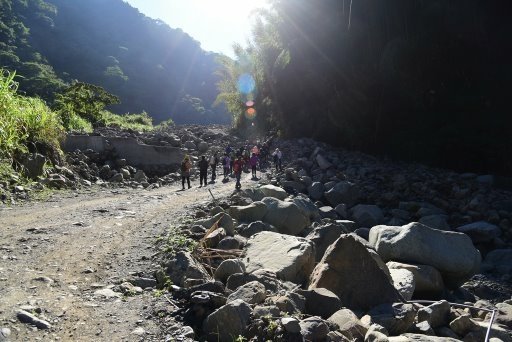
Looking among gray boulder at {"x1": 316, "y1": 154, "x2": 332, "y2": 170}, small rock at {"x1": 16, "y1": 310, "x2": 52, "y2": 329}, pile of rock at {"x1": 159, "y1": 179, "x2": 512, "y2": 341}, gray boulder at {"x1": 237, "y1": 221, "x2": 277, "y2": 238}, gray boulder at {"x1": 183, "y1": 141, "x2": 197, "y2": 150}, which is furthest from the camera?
gray boulder at {"x1": 183, "y1": 141, "x2": 197, "y2": 150}

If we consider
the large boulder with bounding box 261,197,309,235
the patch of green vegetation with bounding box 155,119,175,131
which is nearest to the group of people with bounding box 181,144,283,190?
the large boulder with bounding box 261,197,309,235

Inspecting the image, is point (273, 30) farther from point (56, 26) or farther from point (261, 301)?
point (56, 26)

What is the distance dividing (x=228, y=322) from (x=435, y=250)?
4.57 m

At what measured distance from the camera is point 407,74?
2217 centimetres

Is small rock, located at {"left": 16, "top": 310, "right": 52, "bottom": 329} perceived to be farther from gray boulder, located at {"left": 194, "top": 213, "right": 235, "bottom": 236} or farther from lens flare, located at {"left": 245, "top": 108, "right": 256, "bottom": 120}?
lens flare, located at {"left": 245, "top": 108, "right": 256, "bottom": 120}

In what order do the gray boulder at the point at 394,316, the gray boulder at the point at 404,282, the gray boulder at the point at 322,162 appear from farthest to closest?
→ the gray boulder at the point at 322,162 → the gray boulder at the point at 404,282 → the gray boulder at the point at 394,316

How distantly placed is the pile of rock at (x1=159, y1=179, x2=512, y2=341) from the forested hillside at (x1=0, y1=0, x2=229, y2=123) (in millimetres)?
37505

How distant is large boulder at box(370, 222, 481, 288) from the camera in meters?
7.09

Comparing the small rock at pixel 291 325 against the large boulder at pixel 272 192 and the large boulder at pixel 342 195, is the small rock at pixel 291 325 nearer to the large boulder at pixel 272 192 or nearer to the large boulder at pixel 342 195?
the large boulder at pixel 272 192

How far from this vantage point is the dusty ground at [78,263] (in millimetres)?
3967

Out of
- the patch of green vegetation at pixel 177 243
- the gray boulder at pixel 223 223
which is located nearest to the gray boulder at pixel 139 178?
the gray boulder at pixel 223 223

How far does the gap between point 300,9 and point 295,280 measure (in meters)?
23.0

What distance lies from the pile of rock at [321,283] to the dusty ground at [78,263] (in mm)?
633

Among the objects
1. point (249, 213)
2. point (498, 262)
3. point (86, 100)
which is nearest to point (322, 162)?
point (498, 262)
